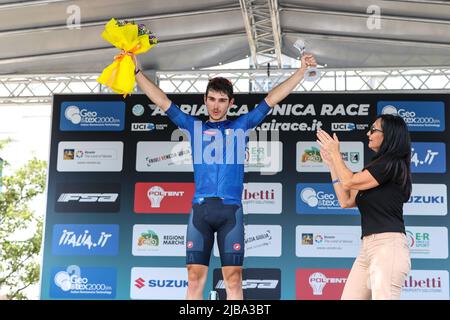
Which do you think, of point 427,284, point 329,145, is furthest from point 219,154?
point 427,284

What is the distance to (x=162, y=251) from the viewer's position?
6.55 metres

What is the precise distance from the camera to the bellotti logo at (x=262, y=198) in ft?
21.5

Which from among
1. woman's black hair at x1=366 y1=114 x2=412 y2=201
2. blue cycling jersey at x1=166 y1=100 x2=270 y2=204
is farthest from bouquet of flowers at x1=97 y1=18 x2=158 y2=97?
woman's black hair at x1=366 y1=114 x2=412 y2=201

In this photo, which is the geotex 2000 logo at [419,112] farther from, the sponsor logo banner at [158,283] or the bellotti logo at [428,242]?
the sponsor logo banner at [158,283]

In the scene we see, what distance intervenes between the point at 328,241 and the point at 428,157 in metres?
1.33

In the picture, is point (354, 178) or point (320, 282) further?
point (320, 282)

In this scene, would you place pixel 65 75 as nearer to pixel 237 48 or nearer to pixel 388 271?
pixel 237 48

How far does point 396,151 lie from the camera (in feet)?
9.10

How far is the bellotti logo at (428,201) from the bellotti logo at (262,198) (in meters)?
1.26

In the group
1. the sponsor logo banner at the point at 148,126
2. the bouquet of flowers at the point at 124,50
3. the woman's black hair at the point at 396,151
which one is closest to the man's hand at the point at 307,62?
the woman's black hair at the point at 396,151

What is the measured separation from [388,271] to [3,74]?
6421mm

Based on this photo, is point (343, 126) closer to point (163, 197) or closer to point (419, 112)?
point (419, 112)

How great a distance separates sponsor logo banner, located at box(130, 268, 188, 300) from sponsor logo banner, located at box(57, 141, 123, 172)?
1.11 m
